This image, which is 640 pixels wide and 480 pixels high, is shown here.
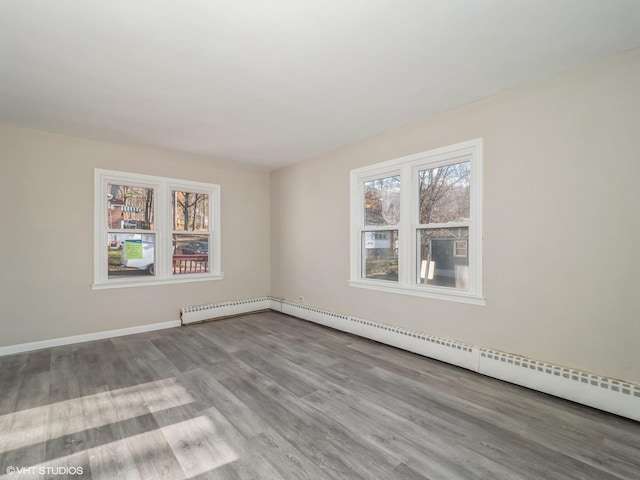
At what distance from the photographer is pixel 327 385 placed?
2689mm

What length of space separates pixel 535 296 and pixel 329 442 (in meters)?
2.07

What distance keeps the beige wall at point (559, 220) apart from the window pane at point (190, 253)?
3.36 metres

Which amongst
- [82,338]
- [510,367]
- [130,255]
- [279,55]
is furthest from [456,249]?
[82,338]

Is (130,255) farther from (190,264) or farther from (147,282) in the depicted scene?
(190,264)

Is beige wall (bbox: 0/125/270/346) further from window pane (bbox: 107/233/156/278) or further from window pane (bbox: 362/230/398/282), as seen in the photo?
window pane (bbox: 362/230/398/282)

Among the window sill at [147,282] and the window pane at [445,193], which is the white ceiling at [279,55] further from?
the window sill at [147,282]

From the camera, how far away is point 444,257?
10.8ft

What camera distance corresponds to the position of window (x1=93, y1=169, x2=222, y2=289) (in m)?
4.04

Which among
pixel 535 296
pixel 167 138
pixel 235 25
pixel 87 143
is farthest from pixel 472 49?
pixel 87 143

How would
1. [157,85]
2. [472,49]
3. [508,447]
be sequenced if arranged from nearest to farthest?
1. [508,447]
2. [472,49]
3. [157,85]

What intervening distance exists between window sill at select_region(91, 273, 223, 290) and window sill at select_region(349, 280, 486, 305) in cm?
240

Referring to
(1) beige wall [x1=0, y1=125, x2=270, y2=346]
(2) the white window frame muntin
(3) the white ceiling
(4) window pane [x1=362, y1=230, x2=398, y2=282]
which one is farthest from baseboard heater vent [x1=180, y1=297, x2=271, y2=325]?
(2) the white window frame muntin

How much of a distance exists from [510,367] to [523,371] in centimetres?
10

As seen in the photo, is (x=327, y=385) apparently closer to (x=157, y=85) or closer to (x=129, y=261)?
(x=157, y=85)
